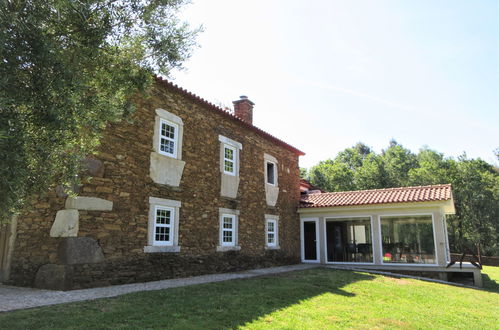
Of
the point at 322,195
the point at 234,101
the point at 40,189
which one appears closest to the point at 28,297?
the point at 40,189

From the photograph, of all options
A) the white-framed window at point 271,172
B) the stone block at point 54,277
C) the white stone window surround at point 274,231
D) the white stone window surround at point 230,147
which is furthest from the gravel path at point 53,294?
the white-framed window at point 271,172

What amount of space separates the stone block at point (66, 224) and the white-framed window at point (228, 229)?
5.70 meters

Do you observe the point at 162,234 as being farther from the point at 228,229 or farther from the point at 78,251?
the point at 228,229

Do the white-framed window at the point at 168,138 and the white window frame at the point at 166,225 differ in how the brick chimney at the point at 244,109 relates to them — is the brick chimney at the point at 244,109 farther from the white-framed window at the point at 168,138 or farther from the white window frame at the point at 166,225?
the white window frame at the point at 166,225

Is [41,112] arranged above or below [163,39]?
below

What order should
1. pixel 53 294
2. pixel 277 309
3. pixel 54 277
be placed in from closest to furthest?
pixel 277 309 < pixel 53 294 < pixel 54 277

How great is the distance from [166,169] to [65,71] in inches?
243

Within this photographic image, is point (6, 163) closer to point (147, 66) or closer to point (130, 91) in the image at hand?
point (130, 91)

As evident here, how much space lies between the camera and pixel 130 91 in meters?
6.33

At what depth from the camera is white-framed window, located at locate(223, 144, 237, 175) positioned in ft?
44.3

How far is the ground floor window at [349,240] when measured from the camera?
16094 millimetres

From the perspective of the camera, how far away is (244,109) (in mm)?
16438

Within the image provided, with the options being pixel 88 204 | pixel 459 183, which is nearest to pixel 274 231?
pixel 88 204

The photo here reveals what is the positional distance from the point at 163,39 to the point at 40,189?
3.27 meters
